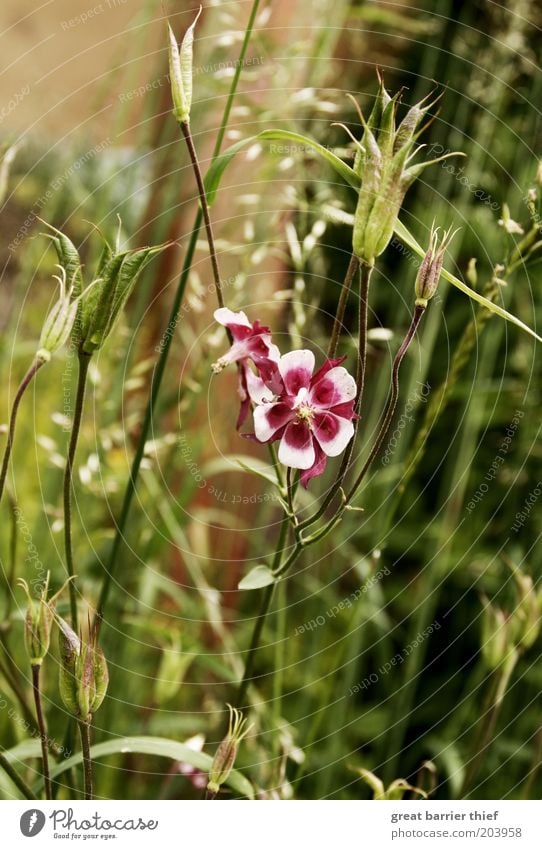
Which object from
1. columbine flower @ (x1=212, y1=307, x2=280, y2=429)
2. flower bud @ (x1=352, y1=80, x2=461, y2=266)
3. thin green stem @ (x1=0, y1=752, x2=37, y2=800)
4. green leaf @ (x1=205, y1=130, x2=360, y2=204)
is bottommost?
thin green stem @ (x1=0, y1=752, x2=37, y2=800)

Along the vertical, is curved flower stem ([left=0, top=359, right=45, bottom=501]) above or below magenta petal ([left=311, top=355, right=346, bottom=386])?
below

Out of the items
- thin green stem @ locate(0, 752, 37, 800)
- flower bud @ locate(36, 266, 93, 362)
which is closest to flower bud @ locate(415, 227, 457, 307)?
flower bud @ locate(36, 266, 93, 362)

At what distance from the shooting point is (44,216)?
1.93 feet

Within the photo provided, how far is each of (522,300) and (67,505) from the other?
1.83 feet

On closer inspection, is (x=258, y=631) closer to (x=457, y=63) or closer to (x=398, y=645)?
(x=398, y=645)

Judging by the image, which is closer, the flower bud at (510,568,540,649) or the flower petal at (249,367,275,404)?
the flower petal at (249,367,275,404)

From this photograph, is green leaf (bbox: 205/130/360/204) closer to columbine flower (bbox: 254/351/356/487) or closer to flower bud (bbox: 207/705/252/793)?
columbine flower (bbox: 254/351/356/487)
